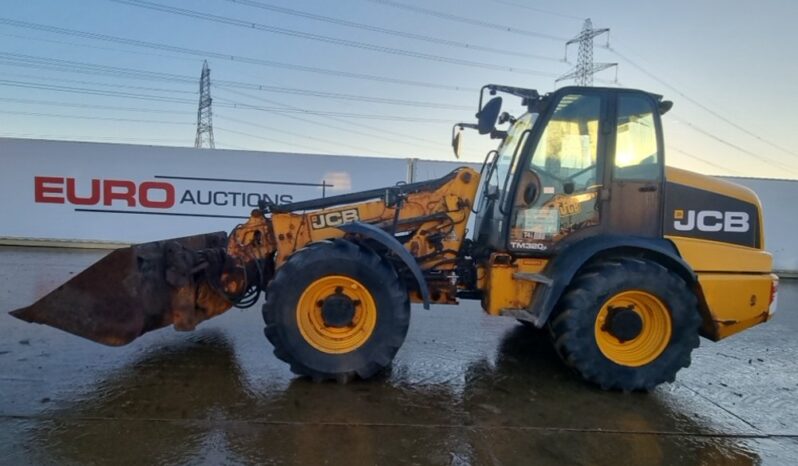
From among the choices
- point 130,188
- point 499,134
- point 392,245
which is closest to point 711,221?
point 499,134

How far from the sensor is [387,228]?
4621 mm

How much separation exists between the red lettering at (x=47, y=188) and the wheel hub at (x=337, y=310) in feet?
36.8

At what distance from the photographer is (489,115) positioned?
4.22m

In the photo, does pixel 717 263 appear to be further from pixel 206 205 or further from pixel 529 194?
pixel 206 205

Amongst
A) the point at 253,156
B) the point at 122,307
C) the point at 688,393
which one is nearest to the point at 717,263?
the point at 688,393

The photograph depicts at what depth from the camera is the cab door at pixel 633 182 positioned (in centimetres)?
433

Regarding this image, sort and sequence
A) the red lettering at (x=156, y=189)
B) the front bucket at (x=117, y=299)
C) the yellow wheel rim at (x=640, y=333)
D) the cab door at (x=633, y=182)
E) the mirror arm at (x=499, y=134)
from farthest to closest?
the red lettering at (x=156, y=189)
the mirror arm at (x=499, y=134)
the cab door at (x=633, y=182)
the yellow wheel rim at (x=640, y=333)
the front bucket at (x=117, y=299)

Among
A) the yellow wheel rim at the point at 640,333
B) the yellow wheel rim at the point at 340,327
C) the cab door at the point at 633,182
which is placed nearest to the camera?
the yellow wheel rim at the point at 340,327

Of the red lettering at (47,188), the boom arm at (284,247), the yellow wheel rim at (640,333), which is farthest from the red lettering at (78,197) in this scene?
the yellow wheel rim at (640,333)

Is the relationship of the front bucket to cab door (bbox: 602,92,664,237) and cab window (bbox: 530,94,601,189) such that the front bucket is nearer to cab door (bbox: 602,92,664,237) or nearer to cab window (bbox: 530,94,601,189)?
cab window (bbox: 530,94,601,189)

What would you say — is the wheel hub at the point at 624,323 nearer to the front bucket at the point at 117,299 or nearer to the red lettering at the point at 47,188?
the front bucket at the point at 117,299

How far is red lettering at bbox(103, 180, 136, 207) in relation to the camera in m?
12.3

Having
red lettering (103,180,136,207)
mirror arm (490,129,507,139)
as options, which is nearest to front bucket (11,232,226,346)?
mirror arm (490,129,507,139)

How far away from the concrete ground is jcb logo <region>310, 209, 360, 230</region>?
4.18 ft
